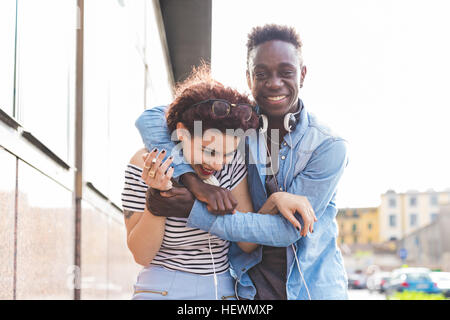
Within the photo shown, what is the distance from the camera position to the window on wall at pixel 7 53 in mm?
2633

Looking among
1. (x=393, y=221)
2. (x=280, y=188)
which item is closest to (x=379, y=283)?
(x=280, y=188)

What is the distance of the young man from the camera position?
2.07m

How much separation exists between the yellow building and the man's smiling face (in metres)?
80.6

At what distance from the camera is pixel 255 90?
235 centimetres

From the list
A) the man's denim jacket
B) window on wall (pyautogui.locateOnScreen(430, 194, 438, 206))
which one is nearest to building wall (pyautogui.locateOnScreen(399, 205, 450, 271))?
window on wall (pyautogui.locateOnScreen(430, 194, 438, 206))

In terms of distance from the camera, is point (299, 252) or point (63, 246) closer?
point (299, 252)

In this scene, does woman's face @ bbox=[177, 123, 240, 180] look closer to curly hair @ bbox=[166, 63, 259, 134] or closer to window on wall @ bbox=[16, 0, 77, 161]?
curly hair @ bbox=[166, 63, 259, 134]

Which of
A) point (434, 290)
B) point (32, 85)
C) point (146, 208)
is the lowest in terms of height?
point (434, 290)
